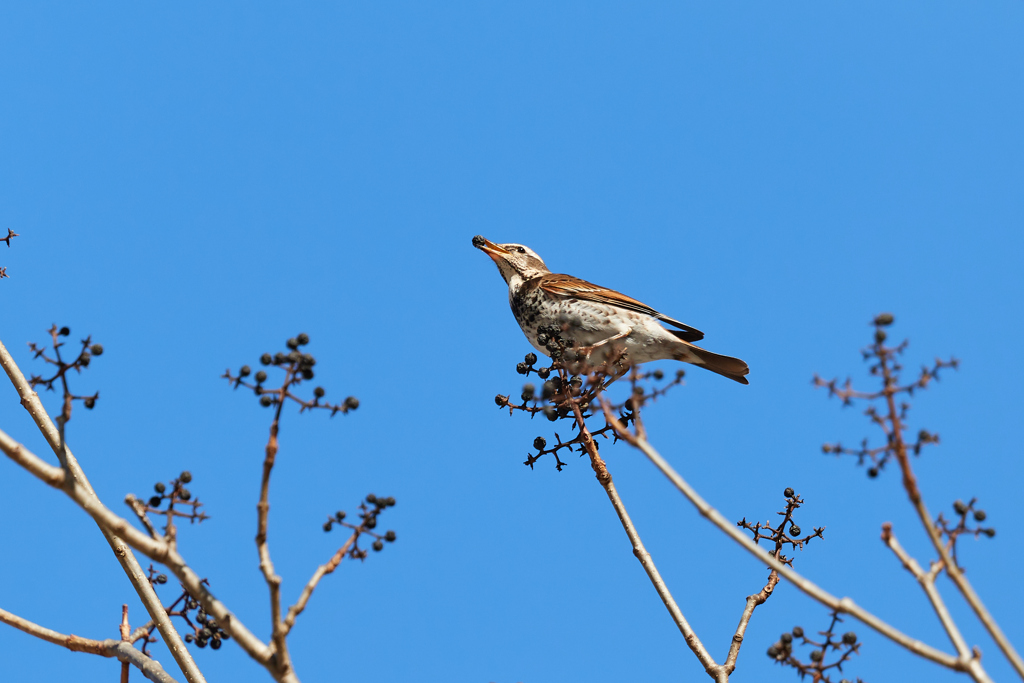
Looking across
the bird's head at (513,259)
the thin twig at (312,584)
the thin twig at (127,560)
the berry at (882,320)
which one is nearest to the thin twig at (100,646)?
the thin twig at (127,560)

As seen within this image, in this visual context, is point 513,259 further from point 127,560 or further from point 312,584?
point 312,584

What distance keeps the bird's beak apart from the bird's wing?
1200mm

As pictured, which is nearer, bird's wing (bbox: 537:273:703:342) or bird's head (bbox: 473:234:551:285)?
bird's wing (bbox: 537:273:703:342)

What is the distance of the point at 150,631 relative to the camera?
172 inches

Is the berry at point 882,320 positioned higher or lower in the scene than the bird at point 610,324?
lower

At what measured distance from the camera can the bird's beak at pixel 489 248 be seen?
35.7ft

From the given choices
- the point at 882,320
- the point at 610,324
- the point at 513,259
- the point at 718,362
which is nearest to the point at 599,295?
the point at 610,324

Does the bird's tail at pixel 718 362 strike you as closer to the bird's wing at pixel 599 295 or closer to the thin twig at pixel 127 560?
the bird's wing at pixel 599 295

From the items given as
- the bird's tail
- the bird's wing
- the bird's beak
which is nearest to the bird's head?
the bird's beak

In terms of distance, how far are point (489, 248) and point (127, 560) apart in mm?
7149

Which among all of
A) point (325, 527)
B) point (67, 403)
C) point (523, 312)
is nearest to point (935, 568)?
point (325, 527)

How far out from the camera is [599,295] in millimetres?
9141

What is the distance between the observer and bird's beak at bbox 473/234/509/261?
35.7 feet

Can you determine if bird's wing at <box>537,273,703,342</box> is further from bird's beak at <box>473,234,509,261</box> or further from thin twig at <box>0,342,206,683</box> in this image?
thin twig at <box>0,342,206,683</box>
